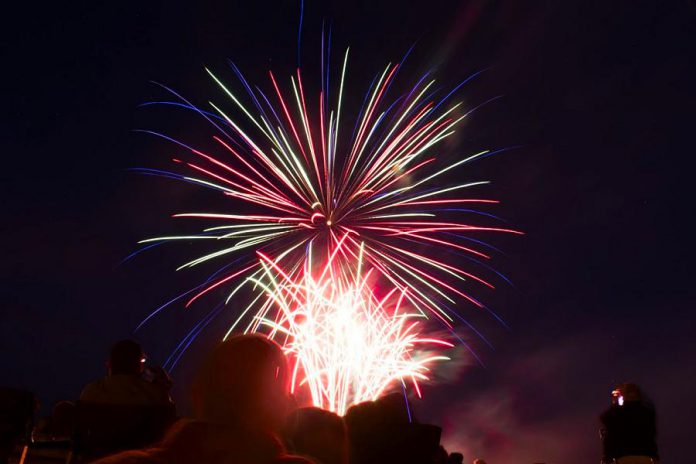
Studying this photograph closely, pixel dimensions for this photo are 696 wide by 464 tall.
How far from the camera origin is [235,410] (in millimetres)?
2334

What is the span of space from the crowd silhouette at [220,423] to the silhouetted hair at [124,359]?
10 mm

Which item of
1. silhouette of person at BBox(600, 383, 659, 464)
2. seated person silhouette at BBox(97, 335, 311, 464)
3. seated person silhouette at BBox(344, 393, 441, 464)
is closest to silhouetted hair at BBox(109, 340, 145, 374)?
seated person silhouette at BBox(344, 393, 441, 464)

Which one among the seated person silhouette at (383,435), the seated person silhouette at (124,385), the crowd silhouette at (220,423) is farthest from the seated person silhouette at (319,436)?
the seated person silhouette at (124,385)

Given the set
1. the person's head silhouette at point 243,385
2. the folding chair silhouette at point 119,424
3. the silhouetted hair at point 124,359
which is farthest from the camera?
the silhouetted hair at point 124,359

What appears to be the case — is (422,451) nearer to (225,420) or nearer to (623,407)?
(225,420)

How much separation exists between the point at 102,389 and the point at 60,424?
1.56 feet

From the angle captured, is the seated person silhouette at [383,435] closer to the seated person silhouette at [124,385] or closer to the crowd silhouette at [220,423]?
the crowd silhouette at [220,423]

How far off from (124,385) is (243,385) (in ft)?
14.3

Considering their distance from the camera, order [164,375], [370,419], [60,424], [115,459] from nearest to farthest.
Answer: [115,459] < [370,419] < [60,424] < [164,375]

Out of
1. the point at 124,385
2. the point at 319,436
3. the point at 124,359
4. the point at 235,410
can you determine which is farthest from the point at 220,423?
the point at 124,359

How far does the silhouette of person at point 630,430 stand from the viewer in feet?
31.1

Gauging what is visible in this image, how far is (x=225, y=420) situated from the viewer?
233cm

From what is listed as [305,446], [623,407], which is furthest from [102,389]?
[623,407]

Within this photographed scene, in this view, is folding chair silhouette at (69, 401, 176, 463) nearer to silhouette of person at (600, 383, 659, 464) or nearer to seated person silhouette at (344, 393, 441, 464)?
seated person silhouette at (344, 393, 441, 464)
